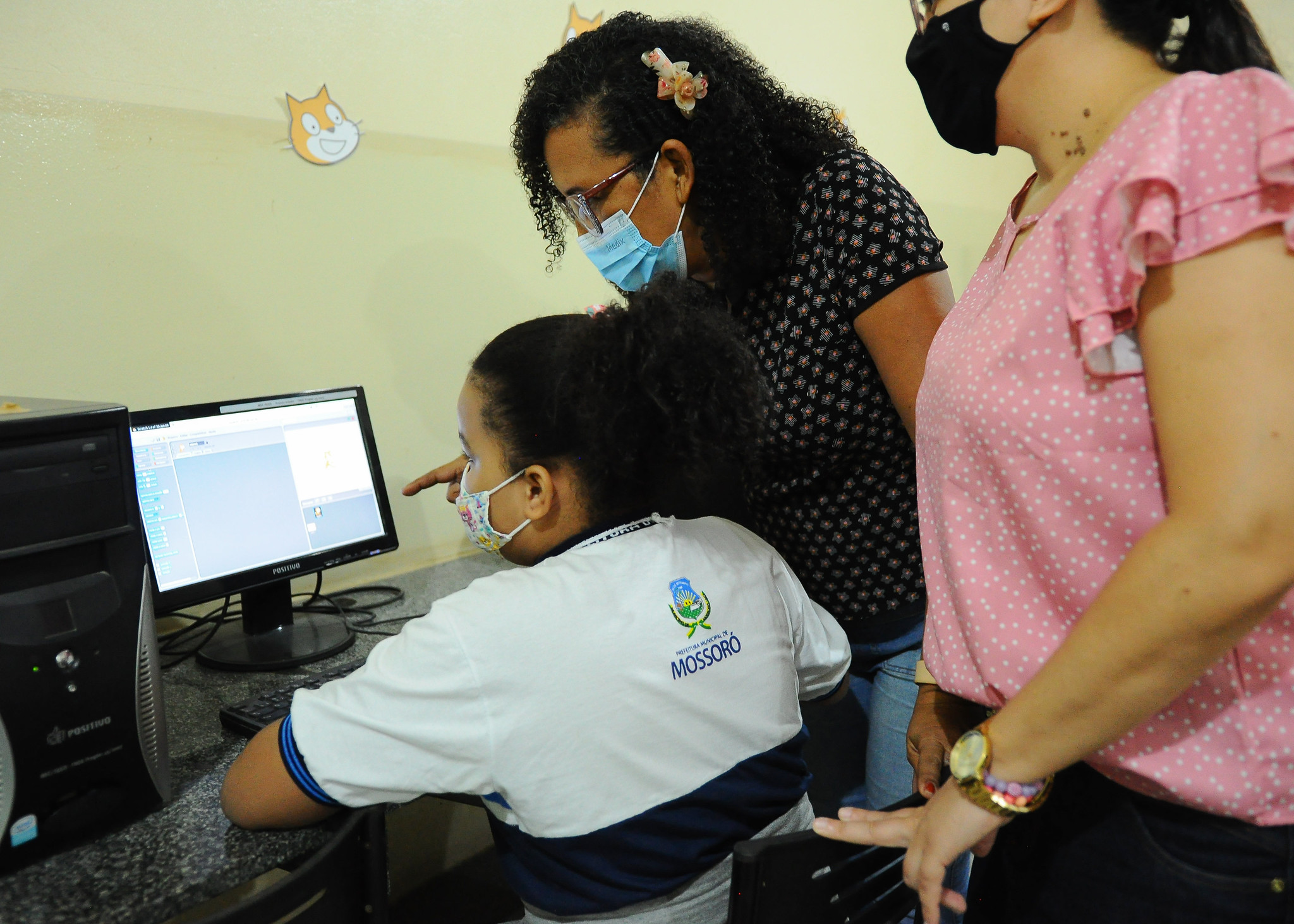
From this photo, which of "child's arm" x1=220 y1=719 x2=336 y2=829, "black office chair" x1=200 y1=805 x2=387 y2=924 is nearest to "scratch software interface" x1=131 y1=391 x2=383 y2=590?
"child's arm" x1=220 y1=719 x2=336 y2=829

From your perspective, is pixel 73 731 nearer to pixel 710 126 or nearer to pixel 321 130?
pixel 710 126

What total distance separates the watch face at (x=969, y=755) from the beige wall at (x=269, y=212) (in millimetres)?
1448

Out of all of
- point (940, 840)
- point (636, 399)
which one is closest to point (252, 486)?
point (636, 399)

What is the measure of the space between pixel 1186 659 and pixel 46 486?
0.97 meters

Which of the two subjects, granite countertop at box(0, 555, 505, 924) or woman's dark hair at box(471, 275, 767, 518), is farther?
woman's dark hair at box(471, 275, 767, 518)

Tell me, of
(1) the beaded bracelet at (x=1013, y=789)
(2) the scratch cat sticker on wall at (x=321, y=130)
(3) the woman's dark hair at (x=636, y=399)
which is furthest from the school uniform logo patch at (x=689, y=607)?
(2) the scratch cat sticker on wall at (x=321, y=130)

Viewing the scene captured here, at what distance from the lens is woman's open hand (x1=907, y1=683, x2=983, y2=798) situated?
86cm

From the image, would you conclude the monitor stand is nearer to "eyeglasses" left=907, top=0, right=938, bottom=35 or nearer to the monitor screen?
the monitor screen

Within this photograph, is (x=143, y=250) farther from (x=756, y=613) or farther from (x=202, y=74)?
(x=756, y=613)

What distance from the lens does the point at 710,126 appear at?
1.20 meters

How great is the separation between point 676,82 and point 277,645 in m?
1.13

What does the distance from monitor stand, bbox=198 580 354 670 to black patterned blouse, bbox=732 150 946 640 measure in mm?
808

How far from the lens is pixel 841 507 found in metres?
1.20

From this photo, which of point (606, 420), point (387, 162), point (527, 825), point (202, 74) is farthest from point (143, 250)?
point (527, 825)
